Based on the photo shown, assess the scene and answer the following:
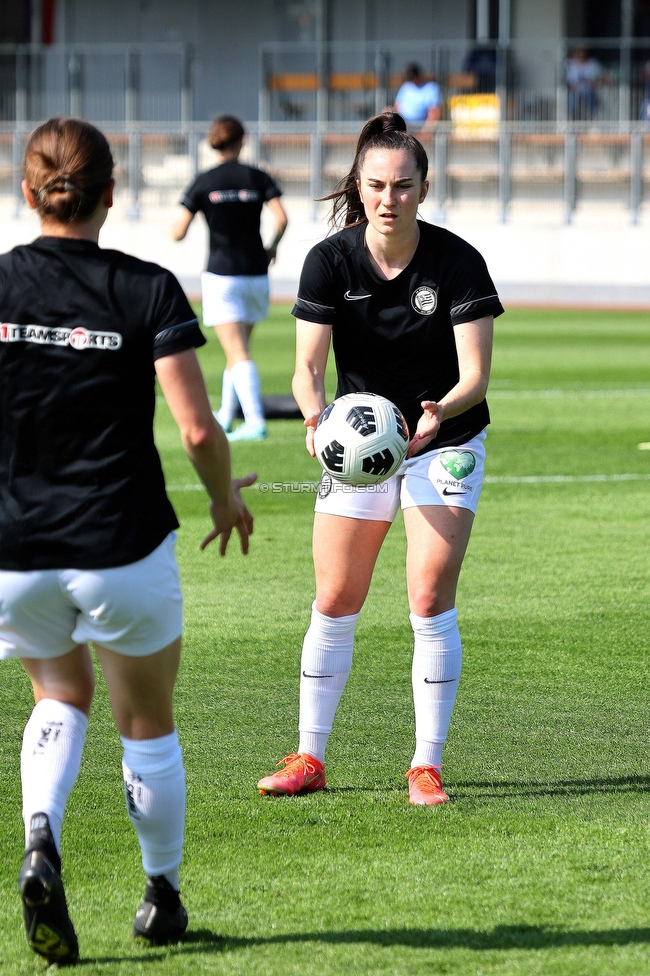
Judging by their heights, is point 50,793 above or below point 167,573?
below

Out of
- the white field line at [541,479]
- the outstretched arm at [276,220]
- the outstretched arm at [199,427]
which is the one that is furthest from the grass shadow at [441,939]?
the outstretched arm at [276,220]

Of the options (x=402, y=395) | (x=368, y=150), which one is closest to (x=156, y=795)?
(x=402, y=395)

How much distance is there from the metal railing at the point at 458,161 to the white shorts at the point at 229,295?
17277mm

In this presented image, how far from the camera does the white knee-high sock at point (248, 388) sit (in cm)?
1166

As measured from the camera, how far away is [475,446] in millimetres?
4738

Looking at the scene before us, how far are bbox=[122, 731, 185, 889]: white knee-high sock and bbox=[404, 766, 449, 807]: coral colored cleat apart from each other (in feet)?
4.31

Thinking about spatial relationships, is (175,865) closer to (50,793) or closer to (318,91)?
(50,793)

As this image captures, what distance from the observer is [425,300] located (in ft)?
15.1

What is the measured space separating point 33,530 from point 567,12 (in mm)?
35066

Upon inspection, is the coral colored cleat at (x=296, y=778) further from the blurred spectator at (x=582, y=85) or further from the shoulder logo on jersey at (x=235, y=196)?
the blurred spectator at (x=582, y=85)

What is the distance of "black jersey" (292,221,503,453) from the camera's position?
4586mm

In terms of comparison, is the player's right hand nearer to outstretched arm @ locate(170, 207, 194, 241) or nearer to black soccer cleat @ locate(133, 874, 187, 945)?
black soccer cleat @ locate(133, 874, 187, 945)

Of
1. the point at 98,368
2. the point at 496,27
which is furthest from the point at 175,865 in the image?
the point at 496,27

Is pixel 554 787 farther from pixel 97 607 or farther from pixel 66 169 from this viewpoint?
pixel 66 169
